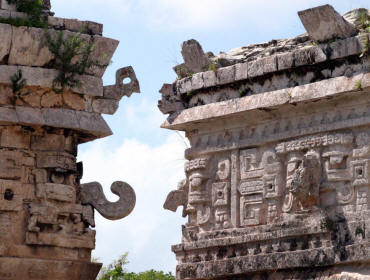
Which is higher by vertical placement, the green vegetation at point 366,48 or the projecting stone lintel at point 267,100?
the green vegetation at point 366,48

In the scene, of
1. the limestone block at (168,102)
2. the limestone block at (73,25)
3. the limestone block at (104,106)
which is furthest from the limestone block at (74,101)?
the limestone block at (168,102)

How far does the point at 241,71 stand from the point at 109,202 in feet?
7.64

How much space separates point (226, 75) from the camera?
12.7 m

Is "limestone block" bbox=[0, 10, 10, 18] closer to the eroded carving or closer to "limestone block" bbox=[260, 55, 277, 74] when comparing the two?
"limestone block" bbox=[260, 55, 277, 74]

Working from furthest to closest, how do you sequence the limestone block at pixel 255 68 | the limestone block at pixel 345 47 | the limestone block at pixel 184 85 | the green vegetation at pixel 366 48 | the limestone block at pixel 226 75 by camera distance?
the limestone block at pixel 184 85 → the limestone block at pixel 226 75 → the limestone block at pixel 255 68 → the limestone block at pixel 345 47 → the green vegetation at pixel 366 48

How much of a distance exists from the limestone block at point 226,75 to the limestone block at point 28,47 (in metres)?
1.94

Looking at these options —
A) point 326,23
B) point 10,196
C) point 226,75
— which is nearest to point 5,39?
point 10,196

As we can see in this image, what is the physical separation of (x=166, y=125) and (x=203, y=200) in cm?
103

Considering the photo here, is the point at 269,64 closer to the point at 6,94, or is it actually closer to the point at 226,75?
the point at 226,75

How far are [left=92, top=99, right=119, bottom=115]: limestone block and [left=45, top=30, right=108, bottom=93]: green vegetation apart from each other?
0.35 metres

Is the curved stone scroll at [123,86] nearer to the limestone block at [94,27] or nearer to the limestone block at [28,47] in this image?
the limestone block at [94,27]

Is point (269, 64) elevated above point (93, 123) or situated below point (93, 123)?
above

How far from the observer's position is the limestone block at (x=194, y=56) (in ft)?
42.9

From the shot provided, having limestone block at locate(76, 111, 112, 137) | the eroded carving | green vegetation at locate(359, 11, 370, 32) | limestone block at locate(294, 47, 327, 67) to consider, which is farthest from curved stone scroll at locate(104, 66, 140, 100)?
green vegetation at locate(359, 11, 370, 32)
